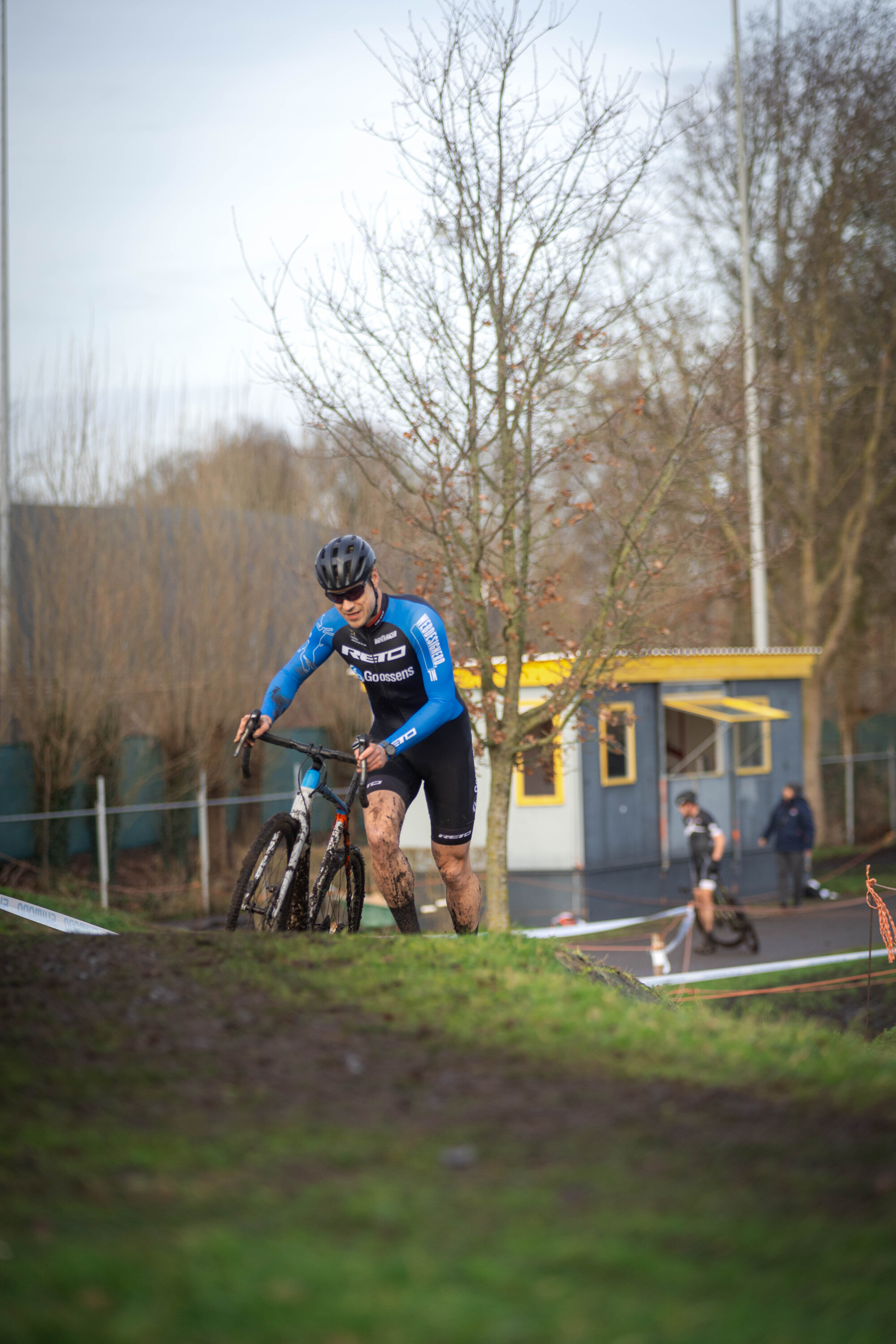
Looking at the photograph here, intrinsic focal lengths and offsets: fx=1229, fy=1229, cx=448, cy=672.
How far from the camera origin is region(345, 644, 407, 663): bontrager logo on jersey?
6.67 metres

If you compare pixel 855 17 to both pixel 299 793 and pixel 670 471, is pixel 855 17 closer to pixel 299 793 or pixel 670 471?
pixel 670 471

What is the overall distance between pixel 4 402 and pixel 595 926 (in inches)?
500

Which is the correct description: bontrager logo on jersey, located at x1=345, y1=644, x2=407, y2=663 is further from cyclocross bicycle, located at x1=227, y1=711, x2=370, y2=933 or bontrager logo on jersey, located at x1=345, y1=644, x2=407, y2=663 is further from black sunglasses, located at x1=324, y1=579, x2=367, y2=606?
cyclocross bicycle, located at x1=227, y1=711, x2=370, y2=933

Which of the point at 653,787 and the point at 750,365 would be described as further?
the point at 750,365

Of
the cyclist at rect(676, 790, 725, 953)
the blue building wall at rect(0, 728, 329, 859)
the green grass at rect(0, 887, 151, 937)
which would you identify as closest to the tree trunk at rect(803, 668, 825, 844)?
the blue building wall at rect(0, 728, 329, 859)

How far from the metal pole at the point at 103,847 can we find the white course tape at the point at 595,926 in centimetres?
569

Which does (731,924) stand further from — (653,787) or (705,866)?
(653,787)

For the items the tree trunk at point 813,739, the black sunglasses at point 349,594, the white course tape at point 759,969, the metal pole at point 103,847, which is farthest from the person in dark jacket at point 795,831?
the black sunglasses at point 349,594

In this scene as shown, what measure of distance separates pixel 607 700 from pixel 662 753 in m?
2.27

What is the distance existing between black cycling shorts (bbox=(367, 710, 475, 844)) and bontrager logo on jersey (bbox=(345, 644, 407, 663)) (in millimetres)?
465

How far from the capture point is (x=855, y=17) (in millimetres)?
24406

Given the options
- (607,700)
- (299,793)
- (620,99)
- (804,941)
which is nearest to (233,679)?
(607,700)

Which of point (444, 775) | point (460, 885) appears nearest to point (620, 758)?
point (460, 885)

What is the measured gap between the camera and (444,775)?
275 inches
